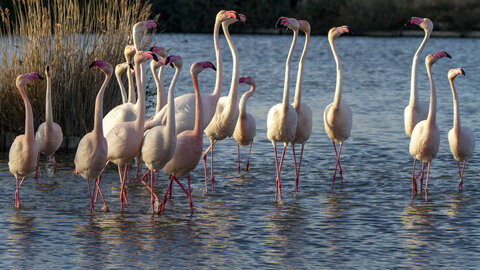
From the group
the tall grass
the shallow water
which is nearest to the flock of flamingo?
the shallow water

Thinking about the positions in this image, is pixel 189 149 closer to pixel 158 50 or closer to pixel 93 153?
pixel 93 153

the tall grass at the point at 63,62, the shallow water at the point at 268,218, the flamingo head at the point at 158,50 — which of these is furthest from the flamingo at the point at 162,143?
the tall grass at the point at 63,62

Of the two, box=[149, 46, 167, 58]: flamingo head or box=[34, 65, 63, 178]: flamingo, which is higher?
box=[149, 46, 167, 58]: flamingo head

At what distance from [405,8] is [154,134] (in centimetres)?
4212

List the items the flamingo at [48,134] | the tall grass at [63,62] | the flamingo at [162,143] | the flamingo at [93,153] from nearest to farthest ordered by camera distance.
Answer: the flamingo at [162,143], the flamingo at [93,153], the flamingo at [48,134], the tall grass at [63,62]

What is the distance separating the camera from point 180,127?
29.2 feet

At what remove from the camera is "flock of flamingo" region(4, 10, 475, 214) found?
783 cm

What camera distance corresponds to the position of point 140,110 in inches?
315

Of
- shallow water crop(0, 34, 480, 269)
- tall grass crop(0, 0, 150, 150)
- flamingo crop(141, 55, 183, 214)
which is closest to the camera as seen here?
shallow water crop(0, 34, 480, 269)

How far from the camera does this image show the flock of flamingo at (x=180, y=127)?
25.7ft

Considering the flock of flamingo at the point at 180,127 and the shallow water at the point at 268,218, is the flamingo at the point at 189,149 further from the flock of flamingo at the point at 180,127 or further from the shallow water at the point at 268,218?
the shallow water at the point at 268,218

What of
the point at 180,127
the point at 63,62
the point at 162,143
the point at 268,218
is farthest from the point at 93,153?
the point at 63,62

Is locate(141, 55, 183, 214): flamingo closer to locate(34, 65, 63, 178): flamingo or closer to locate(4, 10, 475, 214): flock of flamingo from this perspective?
locate(4, 10, 475, 214): flock of flamingo

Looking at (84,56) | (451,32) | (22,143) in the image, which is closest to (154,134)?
(22,143)
